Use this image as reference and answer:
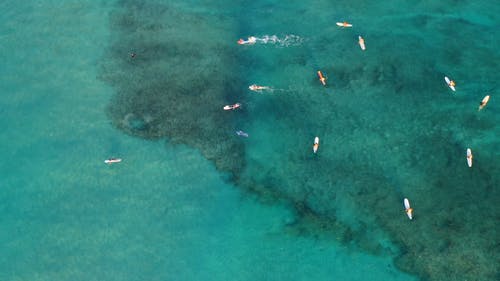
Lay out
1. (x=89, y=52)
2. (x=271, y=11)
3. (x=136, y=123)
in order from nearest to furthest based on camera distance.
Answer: (x=136, y=123) < (x=89, y=52) < (x=271, y=11)

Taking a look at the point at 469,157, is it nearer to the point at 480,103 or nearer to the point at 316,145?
the point at 480,103

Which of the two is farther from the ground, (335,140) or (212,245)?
(335,140)

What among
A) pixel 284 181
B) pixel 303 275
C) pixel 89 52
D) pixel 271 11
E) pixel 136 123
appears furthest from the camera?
pixel 271 11

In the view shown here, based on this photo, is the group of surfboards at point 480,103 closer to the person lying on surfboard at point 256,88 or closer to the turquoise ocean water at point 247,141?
the turquoise ocean water at point 247,141

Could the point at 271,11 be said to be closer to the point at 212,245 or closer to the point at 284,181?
the point at 284,181

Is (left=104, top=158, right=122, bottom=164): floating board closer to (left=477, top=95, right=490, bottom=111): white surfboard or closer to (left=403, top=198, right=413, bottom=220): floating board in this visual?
(left=403, top=198, right=413, bottom=220): floating board

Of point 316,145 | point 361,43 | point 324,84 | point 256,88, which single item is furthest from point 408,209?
point 361,43

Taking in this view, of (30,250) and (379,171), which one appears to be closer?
(30,250)

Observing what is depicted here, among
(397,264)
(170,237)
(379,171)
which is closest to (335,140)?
(379,171)

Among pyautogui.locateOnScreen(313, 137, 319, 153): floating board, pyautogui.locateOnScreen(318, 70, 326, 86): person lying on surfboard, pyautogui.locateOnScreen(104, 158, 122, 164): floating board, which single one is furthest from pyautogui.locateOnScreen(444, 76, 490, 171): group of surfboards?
pyautogui.locateOnScreen(104, 158, 122, 164): floating board
